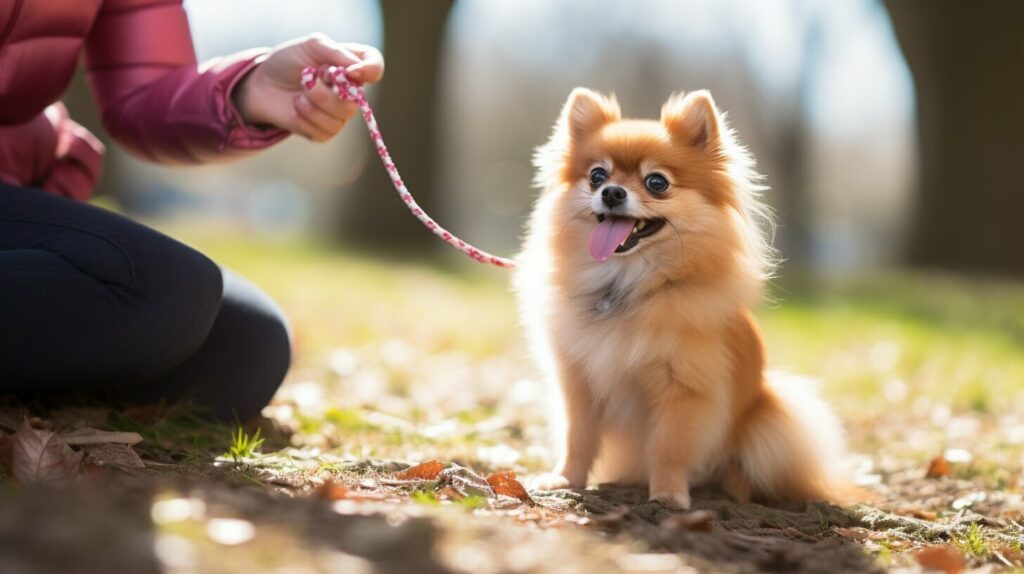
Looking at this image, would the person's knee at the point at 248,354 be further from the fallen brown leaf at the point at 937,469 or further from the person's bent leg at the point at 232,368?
the fallen brown leaf at the point at 937,469

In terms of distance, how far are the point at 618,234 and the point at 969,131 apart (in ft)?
31.4

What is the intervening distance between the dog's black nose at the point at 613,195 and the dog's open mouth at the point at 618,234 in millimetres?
76

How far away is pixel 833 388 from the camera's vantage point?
5160mm

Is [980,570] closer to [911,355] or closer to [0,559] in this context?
[0,559]

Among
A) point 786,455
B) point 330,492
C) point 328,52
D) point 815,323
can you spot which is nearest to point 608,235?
point 786,455

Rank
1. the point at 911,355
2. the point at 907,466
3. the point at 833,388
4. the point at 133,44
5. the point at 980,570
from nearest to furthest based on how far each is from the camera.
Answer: the point at 980,570, the point at 133,44, the point at 907,466, the point at 833,388, the point at 911,355

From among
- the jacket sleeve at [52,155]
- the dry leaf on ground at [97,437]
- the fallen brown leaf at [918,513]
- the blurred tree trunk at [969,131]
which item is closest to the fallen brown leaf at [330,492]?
the dry leaf on ground at [97,437]

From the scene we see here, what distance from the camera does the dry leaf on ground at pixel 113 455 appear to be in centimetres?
237

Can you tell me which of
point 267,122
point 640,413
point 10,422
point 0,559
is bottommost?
point 10,422

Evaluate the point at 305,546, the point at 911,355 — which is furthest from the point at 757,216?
the point at 911,355

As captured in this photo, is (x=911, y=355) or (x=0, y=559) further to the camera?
(x=911, y=355)

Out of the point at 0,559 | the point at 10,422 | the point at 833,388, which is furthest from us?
the point at 833,388

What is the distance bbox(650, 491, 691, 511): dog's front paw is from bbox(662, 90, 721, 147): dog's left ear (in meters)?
1.02

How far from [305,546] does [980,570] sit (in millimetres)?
1500
